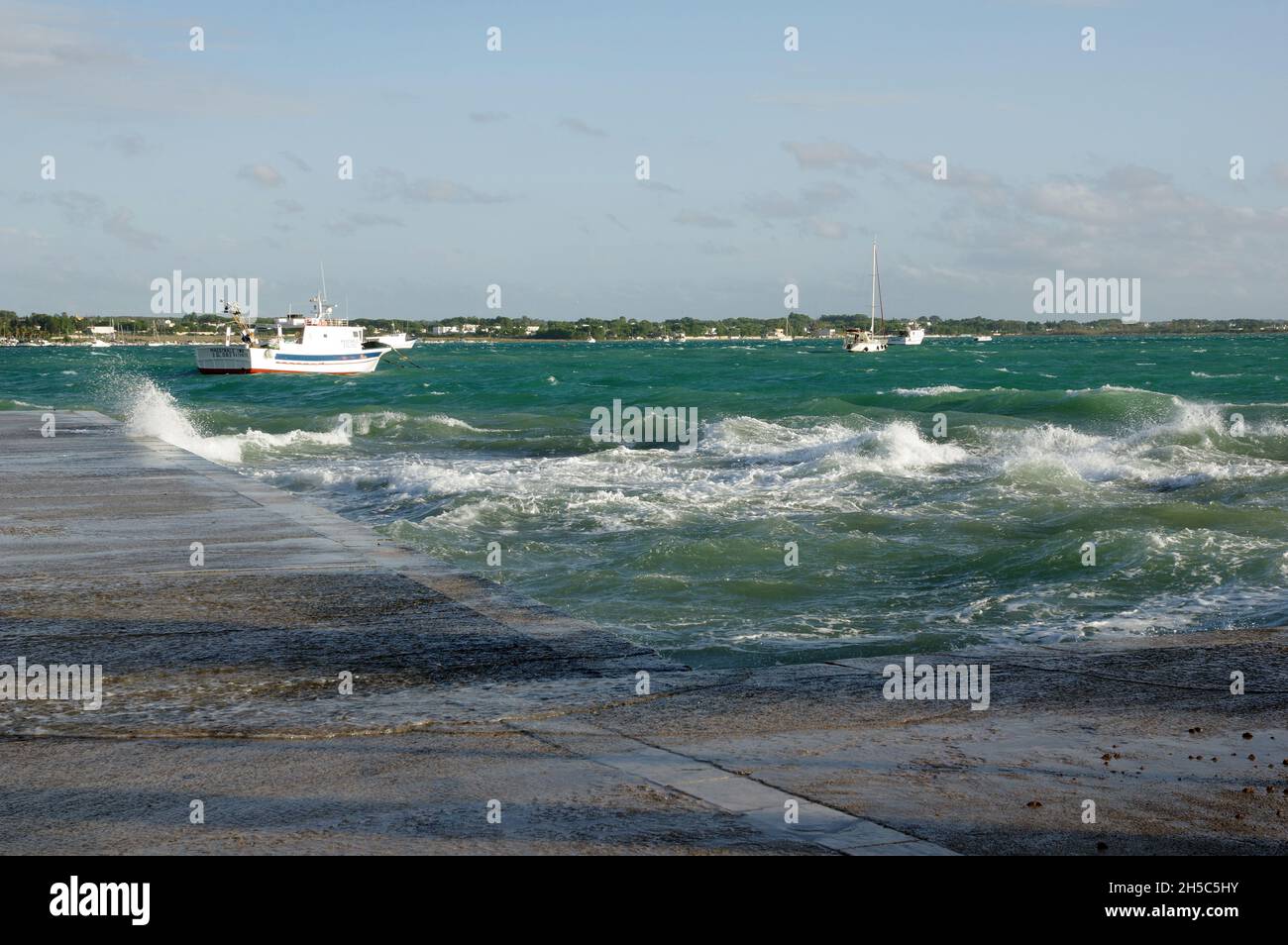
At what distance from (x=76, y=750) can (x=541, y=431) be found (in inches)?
1155

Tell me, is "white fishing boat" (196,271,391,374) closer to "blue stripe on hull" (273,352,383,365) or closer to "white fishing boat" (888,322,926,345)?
"blue stripe on hull" (273,352,383,365)

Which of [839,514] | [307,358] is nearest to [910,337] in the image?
[307,358]

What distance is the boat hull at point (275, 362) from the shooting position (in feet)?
229

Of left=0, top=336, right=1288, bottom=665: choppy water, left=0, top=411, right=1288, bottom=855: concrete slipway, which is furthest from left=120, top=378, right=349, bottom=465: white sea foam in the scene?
left=0, top=411, right=1288, bottom=855: concrete slipway

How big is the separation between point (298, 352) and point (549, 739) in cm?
6689

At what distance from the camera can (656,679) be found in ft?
22.4

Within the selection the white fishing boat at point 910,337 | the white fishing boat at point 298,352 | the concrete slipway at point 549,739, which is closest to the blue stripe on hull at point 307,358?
the white fishing boat at point 298,352

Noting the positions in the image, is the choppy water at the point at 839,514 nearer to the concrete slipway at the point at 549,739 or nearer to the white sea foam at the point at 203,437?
the white sea foam at the point at 203,437

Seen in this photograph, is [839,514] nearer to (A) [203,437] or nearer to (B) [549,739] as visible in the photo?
(B) [549,739]

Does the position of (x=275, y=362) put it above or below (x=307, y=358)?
below

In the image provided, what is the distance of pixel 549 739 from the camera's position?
5.70 m

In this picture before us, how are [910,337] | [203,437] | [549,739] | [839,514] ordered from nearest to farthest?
[549,739] < [839,514] < [203,437] < [910,337]
